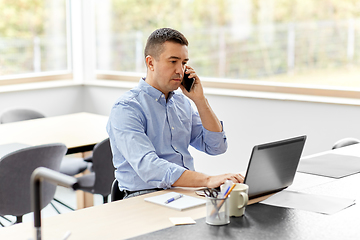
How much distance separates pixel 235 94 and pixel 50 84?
6.89 feet

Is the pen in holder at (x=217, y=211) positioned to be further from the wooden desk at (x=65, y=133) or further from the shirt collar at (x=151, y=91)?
the wooden desk at (x=65, y=133)

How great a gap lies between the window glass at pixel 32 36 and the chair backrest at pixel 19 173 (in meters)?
2.59

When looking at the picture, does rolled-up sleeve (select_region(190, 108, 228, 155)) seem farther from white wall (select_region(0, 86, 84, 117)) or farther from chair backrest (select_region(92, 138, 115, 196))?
white wall (select_region(0, 86, 84, 117))

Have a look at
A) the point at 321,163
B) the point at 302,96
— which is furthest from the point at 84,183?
the point at 302,96

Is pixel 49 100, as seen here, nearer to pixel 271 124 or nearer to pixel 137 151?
pixel 271 124

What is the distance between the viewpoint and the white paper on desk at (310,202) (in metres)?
1.68

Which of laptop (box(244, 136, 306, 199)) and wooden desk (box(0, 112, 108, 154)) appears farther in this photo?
wooden desk (box(0, 112, 108, 154))

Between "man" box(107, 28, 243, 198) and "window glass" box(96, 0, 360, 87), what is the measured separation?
2041mm

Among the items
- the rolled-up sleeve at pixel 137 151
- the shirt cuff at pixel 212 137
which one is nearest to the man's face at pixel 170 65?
the rolled-up sleeve at pixel 137 151

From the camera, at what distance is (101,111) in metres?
5.36

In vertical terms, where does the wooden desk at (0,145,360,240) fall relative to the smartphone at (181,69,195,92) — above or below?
below

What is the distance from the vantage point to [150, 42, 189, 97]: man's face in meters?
2.06

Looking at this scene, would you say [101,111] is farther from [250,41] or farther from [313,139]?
[313,139]

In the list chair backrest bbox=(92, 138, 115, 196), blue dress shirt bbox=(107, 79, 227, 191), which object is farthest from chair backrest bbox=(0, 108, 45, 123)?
blue dress shirt bbox=(107, 79, 227, 191)
